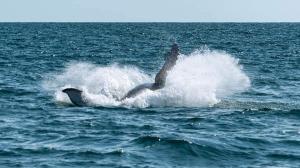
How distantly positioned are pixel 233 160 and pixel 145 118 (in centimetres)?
728

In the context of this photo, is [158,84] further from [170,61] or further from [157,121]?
[157,121]

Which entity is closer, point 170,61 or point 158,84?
point 170,61

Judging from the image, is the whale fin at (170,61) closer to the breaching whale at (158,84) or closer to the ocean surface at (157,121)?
the breaching whale at (158,84)

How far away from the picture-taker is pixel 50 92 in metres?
33.4

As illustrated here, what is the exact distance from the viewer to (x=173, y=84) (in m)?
30.6

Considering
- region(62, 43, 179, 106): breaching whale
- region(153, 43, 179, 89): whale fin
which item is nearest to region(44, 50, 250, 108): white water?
region(62, 43, 179, 106): breaching whale

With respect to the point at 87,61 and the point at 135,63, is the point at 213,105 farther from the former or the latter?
the point at 87,61

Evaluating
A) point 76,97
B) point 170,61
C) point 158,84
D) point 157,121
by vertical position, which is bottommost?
point 157,121

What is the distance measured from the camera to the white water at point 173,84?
28.5 m

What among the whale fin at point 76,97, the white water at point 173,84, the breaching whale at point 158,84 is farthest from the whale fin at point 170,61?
the whale fin at point 76,97

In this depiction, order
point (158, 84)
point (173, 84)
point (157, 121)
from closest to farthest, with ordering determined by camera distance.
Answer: point (157, 121), point (158, 84), point (173, 84)

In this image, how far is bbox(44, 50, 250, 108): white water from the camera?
28.5m

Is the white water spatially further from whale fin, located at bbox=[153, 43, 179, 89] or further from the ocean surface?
whale fin, located at bbox=[153, 43, 179, 89]

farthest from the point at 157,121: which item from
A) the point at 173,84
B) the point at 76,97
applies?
the point at 173,84
